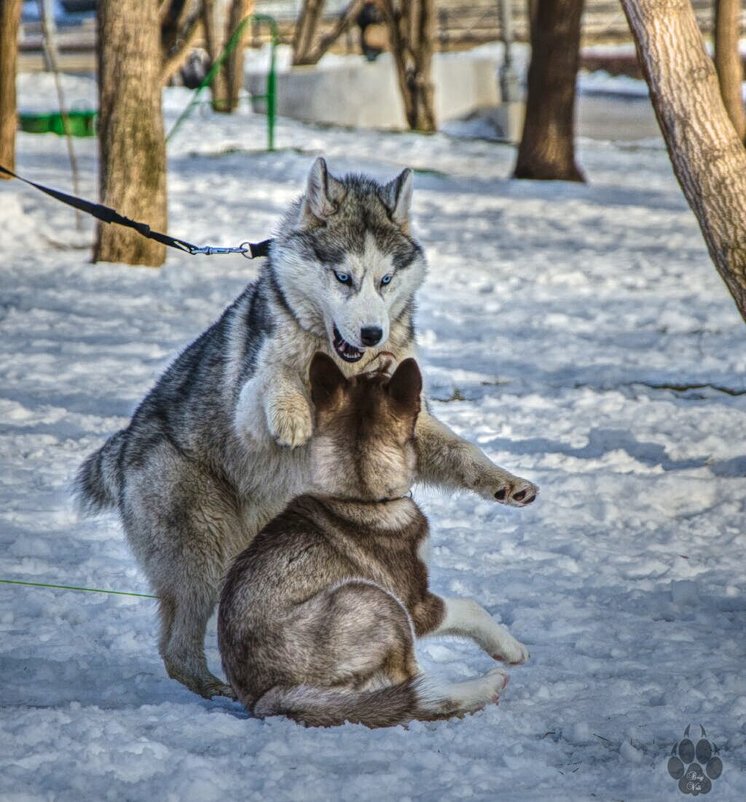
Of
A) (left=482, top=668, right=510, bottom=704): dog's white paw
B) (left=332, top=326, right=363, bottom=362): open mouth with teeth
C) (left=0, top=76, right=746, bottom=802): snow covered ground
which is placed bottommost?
(left=0, top=76, right=746, bottom=802): snow covered ground

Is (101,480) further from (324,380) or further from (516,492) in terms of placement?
(516,492)

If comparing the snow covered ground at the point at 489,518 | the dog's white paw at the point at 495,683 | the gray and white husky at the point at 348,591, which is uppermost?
the gray and white husky at the point at 348,591

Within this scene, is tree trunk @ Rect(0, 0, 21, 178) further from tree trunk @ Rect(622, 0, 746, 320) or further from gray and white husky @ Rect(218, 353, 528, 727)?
gray and white husky @ Rect(218, 353, 528, 727)

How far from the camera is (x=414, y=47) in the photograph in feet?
74.0

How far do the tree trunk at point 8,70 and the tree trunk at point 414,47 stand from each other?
8794 mm

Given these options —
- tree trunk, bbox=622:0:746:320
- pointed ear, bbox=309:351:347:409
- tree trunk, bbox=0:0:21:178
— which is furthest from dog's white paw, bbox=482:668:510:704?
tree trunk, bbox=0:0:21:178

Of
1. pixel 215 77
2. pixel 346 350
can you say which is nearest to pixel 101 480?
pixel 346 350

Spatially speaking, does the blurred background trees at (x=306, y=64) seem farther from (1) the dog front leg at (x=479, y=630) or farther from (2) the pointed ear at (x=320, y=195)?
(1) the dog front leg at (x=479, y=630)

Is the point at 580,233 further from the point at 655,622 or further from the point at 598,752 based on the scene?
the point at 598,752

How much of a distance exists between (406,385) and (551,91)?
13814mm

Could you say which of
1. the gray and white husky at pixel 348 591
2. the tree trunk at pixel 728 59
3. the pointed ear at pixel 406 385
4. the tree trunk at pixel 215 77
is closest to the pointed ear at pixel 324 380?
the gray and white husky at pixel 348 591

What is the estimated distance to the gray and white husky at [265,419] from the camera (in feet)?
16.1

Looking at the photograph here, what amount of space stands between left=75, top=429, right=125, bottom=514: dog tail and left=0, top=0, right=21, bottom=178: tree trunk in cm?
1022

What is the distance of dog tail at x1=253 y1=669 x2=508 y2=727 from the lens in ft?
13.0
